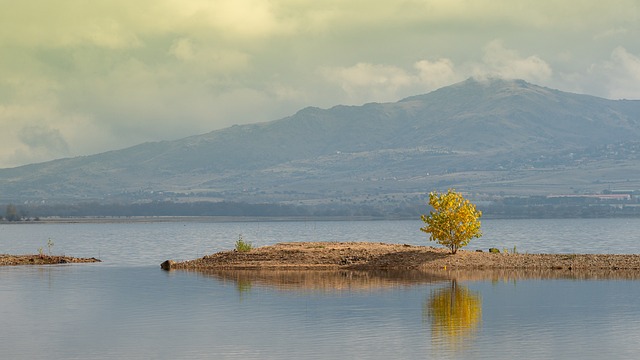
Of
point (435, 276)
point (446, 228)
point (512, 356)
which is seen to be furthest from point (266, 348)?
point (446, 228)

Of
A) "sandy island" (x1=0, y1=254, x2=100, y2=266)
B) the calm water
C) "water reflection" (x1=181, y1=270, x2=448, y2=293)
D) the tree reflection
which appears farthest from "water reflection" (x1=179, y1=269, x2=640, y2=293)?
"sandy island" (x1=0, y1=254, x2=100, y2=266)

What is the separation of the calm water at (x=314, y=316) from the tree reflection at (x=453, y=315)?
81 millimetres

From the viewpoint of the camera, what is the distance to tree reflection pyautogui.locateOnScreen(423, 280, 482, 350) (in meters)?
50.2

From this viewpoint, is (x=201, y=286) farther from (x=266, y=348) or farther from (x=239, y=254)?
(x=266, y=348)

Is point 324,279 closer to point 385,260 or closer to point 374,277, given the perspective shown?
point 374,277

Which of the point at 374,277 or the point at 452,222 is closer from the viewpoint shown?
the point at 374,277

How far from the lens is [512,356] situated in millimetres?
44906

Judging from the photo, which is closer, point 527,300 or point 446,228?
point 527,300

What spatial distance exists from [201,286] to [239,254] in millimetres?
18131

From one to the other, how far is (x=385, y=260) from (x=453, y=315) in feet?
101

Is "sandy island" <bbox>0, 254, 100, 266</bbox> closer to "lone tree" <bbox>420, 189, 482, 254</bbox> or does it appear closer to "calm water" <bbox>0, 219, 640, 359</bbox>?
"calm water" <bbox>0, 219, 640, 359</bbox>

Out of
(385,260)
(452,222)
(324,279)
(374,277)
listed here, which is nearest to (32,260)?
(385,260)

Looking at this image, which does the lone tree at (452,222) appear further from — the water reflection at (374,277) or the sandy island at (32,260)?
the sandy island at (32,260)

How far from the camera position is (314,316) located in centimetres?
5888
